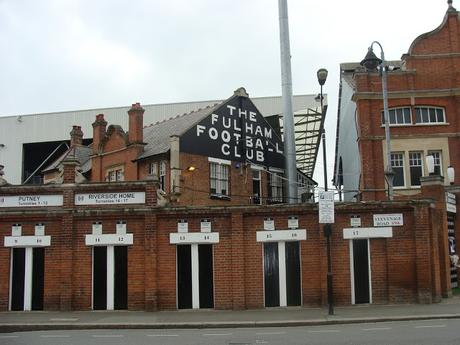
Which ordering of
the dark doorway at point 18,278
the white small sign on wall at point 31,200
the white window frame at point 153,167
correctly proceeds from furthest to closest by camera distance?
1. the white window frame at point 153,167
2. the white small sign on wall at point 31,200
3. the dark doorway at point 18,278

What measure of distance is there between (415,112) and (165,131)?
1511 cm

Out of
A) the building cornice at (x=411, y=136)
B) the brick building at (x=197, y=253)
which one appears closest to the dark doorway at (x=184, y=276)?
the brick building at (x=197, y=253)

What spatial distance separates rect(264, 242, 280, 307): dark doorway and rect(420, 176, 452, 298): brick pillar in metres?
5.39

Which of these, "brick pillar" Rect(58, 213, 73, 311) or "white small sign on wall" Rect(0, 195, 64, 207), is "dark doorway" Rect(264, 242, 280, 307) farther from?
"white small sign on wall" Rect(0, 195, 64, 207)

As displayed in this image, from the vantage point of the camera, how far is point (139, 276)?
1950cm

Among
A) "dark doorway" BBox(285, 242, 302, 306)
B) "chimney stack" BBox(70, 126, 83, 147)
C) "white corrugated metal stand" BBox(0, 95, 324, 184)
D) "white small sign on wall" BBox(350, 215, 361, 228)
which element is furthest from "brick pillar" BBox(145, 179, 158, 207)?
"white corrugated metal stand" BBox(0, 95, 324, 184)

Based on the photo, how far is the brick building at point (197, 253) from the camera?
748 inches

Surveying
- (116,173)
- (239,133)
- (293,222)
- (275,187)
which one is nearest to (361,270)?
(293,222)

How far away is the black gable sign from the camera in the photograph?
3358 cm

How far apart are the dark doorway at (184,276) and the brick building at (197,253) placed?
3 cm

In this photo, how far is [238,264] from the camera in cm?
1916

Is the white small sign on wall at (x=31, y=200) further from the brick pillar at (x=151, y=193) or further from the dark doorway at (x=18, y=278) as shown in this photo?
the brick pillar at (x=151, y=193)

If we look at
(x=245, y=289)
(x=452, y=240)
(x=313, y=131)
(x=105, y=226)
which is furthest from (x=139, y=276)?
(x=313, y=131)

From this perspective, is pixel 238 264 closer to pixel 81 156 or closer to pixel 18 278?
pixel 18 278
